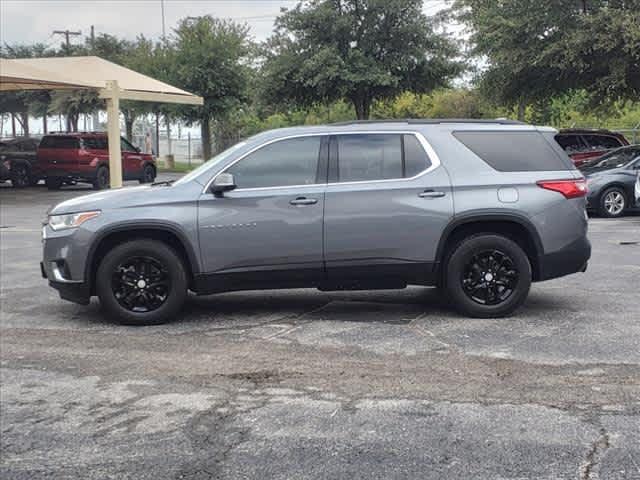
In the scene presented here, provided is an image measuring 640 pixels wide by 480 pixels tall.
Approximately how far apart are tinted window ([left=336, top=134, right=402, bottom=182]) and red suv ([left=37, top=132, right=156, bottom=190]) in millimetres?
19294

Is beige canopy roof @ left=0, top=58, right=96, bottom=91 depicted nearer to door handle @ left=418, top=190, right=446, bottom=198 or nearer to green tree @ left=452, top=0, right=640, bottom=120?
green tree @ left=452, top=0, right=640, bottom=120

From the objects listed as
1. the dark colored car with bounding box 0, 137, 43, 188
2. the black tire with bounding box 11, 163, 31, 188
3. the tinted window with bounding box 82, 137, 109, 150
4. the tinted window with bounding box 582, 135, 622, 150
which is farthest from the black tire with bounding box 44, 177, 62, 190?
the tinted window with bounding box 582, 135, 622, 150

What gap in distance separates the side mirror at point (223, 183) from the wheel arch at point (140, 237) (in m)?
0.50

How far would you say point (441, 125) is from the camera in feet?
23.6

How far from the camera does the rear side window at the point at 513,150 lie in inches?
278

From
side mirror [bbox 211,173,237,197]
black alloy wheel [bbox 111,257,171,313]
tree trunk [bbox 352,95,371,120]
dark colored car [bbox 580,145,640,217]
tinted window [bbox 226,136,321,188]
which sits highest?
tree trunk [bbox 352,95,371,120]

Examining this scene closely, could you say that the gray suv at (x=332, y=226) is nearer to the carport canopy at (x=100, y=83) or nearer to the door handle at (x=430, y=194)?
the door handle at (x=430, y=194)

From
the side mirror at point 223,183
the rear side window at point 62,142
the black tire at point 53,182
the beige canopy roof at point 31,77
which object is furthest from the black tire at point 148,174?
the side mirror at point 223,183

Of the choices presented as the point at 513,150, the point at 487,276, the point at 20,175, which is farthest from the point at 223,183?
the point at 20,175

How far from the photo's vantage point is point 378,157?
23.0 feet

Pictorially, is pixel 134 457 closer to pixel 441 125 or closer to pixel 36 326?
pixel 36 326

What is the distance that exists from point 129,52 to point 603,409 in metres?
43.6

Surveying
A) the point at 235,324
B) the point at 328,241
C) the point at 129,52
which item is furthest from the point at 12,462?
the point at 129,52

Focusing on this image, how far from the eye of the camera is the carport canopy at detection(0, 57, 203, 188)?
2061 cm
